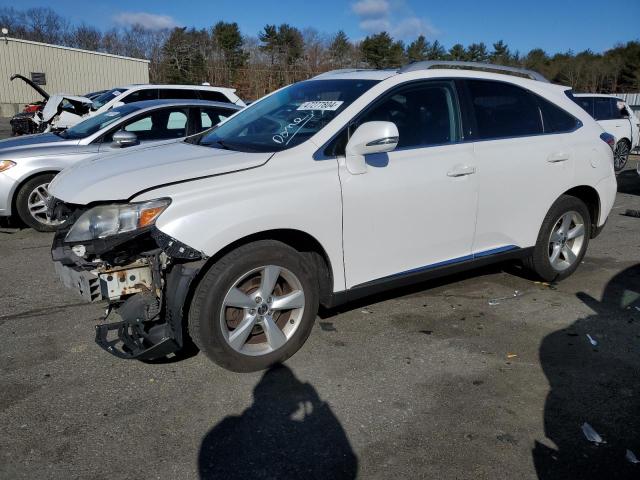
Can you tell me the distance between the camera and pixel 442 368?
3.56m

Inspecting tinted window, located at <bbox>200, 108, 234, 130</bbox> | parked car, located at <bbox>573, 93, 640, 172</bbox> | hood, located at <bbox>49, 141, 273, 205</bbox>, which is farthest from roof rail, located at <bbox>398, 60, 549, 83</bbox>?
parked car, located at <bbox>573, 93, 640, 172</bbox>

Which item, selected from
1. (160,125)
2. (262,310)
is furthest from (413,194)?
(160,125)

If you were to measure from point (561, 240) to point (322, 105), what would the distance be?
2638 mm

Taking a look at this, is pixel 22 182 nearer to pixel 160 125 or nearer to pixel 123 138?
pixel 123 138

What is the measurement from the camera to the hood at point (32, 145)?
22.0ft

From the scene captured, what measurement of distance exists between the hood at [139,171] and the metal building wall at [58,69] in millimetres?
42080

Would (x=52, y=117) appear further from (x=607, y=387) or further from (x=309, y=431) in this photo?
(x=607, y=387)

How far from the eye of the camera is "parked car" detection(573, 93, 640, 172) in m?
14.0

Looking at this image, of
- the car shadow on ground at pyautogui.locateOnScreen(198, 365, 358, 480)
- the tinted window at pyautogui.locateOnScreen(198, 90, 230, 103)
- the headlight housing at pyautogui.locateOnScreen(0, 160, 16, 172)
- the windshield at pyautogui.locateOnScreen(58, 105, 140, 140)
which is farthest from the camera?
the tinted window at pyautogui.locateOnScreen(198, 90, 230, 103)

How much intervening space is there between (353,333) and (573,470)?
5.91 ft

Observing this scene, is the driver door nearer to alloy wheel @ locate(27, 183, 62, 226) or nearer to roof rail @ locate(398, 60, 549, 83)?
roof rail @ locate(398, 60, 549, 83)

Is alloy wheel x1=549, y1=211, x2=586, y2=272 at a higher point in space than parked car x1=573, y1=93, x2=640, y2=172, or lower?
lower

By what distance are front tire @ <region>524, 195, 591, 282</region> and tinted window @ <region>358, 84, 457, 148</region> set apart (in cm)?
138

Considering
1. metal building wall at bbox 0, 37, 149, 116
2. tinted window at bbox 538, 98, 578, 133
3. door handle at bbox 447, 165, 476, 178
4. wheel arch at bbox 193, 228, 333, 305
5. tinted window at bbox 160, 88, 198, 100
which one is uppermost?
metal building wall at bbox 0, 37, 149, 116
